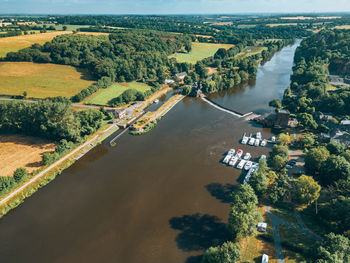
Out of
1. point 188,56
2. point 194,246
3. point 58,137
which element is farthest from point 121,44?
point 194,246

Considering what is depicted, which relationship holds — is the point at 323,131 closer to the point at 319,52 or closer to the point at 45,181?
the point at 45,181

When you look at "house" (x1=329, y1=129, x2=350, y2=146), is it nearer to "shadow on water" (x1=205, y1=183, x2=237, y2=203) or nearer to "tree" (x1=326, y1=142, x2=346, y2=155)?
"tree" (x1=326, y1=142, x2=346, y2=155)

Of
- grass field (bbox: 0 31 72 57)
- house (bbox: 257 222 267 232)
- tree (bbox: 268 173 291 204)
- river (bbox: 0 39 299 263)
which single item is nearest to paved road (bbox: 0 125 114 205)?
river (bbox: 0 39 299 263)

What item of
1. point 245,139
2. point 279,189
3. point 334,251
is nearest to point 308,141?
point 245,139

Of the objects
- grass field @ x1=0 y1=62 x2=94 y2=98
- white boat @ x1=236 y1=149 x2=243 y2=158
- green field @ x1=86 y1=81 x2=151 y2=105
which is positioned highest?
grass field @ x1=0 y1=62 x2=94 y2=98

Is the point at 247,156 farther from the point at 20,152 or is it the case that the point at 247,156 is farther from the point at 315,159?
the point at 20,152

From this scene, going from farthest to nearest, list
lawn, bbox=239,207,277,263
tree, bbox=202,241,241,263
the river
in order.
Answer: the river
lawn, bbox=239,207,277,263
tree, bbox=202,241,241,263
